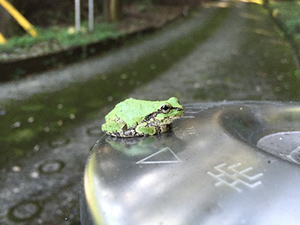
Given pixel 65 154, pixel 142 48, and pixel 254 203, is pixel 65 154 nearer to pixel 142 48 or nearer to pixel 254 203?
pixel 254 203

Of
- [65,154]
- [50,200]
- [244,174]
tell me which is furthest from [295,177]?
[65,154]

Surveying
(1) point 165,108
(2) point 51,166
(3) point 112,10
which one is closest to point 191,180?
(1) point 165,108

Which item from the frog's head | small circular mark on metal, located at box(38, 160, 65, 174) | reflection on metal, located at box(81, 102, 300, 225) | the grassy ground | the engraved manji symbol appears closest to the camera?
reflection on metal, located at box(81, 102, 300, 225)

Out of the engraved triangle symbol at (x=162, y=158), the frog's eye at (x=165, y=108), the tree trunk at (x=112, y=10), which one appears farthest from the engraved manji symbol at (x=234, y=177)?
the tree trunk at (x=112, y=10)

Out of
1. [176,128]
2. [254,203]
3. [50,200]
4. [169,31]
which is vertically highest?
[254,203]

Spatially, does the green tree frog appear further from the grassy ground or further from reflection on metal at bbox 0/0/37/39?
reflection on metal at bbox 0/0/37/39

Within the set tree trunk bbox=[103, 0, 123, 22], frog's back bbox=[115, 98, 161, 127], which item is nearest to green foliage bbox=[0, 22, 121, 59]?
tree trunk bbox=[103, 0, 123, 22]
